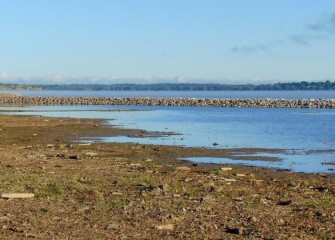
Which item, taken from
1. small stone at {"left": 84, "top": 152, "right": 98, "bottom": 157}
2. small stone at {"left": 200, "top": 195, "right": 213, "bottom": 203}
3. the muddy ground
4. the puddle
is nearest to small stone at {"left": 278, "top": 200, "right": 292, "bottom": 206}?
the muddy ground

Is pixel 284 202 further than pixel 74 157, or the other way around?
pixel 74 157

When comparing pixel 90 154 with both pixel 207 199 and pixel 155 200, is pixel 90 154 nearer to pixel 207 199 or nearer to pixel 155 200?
pixel 155 200

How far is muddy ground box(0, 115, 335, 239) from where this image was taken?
11.8m

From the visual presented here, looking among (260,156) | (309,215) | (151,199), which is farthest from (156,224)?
(260,156)

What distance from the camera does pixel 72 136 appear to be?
38.1 m

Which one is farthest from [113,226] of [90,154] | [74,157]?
[90,154]

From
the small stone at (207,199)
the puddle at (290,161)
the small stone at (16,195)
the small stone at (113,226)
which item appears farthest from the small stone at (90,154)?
the small stone at (113,226)

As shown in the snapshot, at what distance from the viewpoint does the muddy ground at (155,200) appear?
38.7 feet

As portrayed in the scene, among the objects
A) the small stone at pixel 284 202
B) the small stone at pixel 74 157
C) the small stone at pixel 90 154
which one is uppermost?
the small stone at pixel 284 202

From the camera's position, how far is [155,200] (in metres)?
14.7

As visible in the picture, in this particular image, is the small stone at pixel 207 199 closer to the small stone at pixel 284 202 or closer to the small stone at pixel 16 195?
the small stone at pixel 284 202

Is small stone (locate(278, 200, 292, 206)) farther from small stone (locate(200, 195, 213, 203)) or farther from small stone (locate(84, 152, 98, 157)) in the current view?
small stone (locate(84, 152, 98, 157))

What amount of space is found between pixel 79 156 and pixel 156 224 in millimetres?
12748

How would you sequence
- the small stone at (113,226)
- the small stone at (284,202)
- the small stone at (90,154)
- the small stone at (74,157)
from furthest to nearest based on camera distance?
1. the small stone at (90,154)
2. the small stone at (74,157)
3. the small stone at (284,202)
4. the small stone at (113,226)
